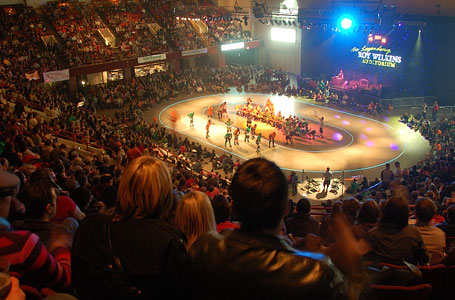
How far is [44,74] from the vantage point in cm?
2702

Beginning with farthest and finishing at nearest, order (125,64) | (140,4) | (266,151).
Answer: (140,4)
(125,64)
(266,151)

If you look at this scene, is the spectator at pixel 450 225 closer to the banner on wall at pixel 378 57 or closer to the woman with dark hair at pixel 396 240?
the woman with dark hair at pixel 396 240

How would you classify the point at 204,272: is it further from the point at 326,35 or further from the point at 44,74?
the point at 326,35

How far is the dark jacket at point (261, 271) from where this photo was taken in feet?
5.52

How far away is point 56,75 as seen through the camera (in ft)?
91.7

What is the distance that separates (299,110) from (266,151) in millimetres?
8252

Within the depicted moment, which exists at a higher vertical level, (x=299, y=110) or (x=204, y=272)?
(x=204, y=272)

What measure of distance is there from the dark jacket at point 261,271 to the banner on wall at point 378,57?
30757 millimetres

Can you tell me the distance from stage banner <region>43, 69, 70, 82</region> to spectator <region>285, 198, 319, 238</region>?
25.2 meters

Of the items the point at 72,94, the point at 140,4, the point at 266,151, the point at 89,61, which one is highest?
the point at 140,4

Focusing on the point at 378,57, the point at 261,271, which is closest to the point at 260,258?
the point at 261,271

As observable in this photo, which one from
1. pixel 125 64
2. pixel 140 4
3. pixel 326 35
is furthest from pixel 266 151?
pixel 140 4

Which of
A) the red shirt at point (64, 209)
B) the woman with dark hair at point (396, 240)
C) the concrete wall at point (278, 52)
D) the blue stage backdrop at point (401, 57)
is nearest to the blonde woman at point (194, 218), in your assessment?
the woman with dark hair at point (396, 240)

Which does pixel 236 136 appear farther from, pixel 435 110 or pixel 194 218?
pixel 194 218
